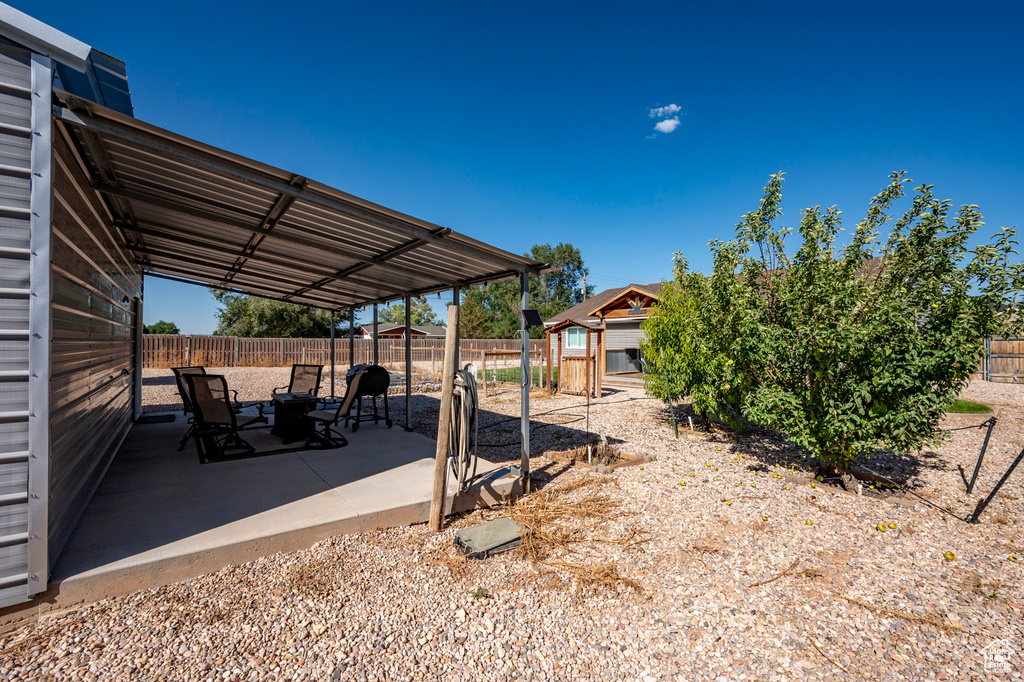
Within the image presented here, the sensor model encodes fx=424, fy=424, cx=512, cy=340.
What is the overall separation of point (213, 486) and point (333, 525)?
1584 millimetres

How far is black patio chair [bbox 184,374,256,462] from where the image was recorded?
4742 mm

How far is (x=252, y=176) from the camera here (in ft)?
9.56

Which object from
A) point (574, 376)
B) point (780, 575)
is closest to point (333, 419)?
point (780, 575)

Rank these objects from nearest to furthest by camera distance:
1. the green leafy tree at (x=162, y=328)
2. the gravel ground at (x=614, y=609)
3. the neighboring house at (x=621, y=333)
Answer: the gravel ground at (x=614, y=609) → the neighboring house at (x=621, y=333) → the green leafy tree at (x=162, y=328)

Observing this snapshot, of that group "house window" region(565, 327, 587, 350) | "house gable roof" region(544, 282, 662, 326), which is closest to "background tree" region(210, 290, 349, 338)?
"house gable roof" region(544, 282, 662, 326)

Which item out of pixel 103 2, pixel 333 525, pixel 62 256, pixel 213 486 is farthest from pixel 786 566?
pixel 103 2

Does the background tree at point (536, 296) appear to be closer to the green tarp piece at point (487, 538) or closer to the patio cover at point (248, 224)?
the patio cover at point (248, 224)

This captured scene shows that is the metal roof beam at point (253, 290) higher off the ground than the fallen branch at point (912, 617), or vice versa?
the metal roof beam at point (253, 290)

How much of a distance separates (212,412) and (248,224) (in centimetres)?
225

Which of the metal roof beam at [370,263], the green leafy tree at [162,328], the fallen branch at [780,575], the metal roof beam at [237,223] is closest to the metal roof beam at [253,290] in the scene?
the metal roof beam at [370,263]

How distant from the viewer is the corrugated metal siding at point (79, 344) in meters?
2.59

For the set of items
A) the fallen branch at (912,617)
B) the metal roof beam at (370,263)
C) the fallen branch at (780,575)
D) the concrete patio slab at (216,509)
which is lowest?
the fallen branch at (780,575)

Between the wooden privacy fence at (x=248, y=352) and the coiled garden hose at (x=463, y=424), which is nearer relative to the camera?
the coiled garden hose at (x=463, y=424)

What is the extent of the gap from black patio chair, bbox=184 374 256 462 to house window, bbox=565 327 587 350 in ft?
37.4
